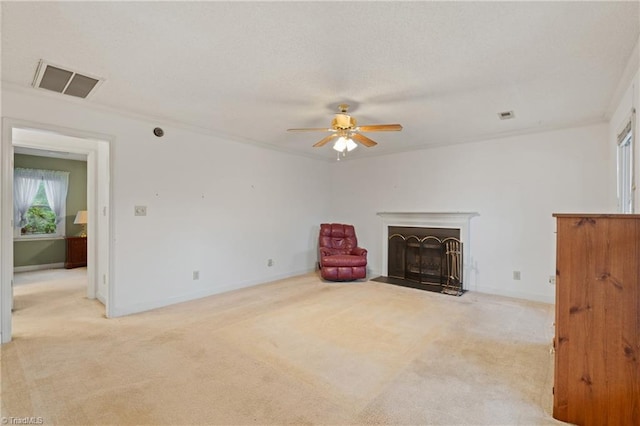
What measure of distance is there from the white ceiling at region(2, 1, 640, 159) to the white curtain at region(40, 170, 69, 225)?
486 cm

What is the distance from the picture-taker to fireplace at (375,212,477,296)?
4879mm

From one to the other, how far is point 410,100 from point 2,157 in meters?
4.09

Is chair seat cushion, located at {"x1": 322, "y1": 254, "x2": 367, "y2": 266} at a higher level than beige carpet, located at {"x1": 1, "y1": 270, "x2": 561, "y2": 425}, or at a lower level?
higher

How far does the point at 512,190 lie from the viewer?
176 inches

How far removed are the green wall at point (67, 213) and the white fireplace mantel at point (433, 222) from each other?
23.1 ft

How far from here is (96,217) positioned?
14.2 ft

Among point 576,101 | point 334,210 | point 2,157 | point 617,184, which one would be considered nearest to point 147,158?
point 2,157

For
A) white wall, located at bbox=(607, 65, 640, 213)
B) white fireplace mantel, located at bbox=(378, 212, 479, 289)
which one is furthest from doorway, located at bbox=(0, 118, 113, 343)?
white wall, located at bbox=(607, 65, 640, 213)

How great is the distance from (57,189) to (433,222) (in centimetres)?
812

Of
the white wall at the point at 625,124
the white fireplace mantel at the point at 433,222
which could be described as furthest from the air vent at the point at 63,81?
the white fireplace mantel at the point at 433,222

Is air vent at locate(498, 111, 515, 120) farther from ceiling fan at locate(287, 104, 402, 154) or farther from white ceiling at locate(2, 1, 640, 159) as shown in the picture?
ceiling fan at locate(287, 104, 402, 154)

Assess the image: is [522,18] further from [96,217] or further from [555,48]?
[96,217]

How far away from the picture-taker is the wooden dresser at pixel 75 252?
21.9ft

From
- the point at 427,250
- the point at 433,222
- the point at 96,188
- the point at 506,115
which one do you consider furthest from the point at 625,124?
the point at 96,188
